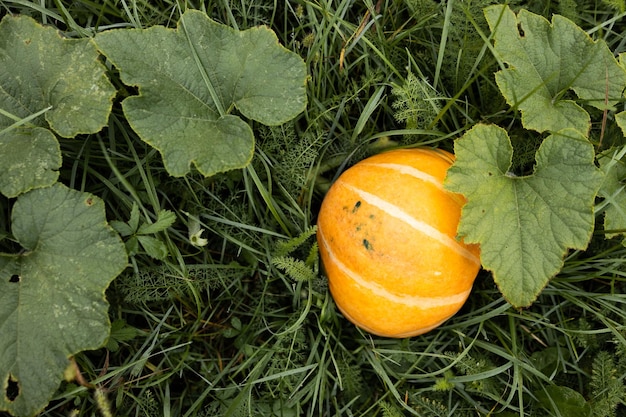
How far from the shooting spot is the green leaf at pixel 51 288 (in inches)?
83.9

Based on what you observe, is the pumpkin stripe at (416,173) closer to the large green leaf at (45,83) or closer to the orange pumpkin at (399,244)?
the orange pumpkin at (399,244)

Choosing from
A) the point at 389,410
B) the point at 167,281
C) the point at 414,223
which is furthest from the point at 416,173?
the point at 167,281

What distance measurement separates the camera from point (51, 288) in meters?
2.15

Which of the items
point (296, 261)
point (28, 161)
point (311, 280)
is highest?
point (28, 161)

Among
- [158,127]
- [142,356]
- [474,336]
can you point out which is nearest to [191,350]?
[142,356]

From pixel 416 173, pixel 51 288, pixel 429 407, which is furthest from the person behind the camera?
pixel 429 407

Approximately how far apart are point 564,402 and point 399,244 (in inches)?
41.2

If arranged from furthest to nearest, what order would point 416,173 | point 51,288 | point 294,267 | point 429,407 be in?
point 429,407
point 294,267
point 416,173
point 51,288

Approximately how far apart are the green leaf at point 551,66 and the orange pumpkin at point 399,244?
44cm

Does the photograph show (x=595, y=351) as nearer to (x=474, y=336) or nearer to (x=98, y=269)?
(x=474, y=336)

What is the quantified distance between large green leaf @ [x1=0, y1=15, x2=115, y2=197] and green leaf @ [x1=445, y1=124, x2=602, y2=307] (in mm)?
1413

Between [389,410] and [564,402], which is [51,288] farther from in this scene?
[564,402]

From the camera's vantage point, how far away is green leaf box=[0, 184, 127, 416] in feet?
6.99

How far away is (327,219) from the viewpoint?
2.38m
